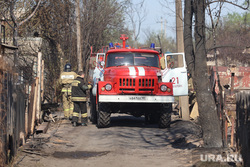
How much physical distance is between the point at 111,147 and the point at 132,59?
4.28 meters

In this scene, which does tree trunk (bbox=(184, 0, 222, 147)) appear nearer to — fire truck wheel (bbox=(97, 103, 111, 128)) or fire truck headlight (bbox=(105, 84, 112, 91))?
fire truck headlight (bbox=(105, 84, 112, 91))

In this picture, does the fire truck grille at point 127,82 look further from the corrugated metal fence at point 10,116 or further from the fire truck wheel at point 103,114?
the corrugated metal fence at point 10,116

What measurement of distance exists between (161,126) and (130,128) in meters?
0.95

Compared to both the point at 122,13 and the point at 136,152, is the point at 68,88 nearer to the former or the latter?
the point at 136,152

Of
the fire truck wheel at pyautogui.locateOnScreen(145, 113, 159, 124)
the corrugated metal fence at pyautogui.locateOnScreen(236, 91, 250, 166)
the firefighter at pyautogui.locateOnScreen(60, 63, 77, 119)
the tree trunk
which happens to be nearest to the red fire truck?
the fire truck wheel at pyautogui.locateOnScreen(145, 113, 159, 124)

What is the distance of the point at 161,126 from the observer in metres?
12.6

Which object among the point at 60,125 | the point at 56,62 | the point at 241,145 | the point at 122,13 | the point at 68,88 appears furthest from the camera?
the point at 122,13

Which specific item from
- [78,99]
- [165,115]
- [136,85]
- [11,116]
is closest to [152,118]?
[165,115]

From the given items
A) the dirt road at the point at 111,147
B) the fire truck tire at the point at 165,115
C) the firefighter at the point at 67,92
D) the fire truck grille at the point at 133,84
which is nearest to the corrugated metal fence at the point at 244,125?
the dirt road at the point at 111,147

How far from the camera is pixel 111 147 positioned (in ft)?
30.9

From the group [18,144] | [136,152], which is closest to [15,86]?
[18,144]

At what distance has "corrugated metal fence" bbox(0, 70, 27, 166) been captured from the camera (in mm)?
6840

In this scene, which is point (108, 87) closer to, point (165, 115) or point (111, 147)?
point (165, 115)

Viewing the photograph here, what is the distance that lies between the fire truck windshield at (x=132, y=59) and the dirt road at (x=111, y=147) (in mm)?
2008
